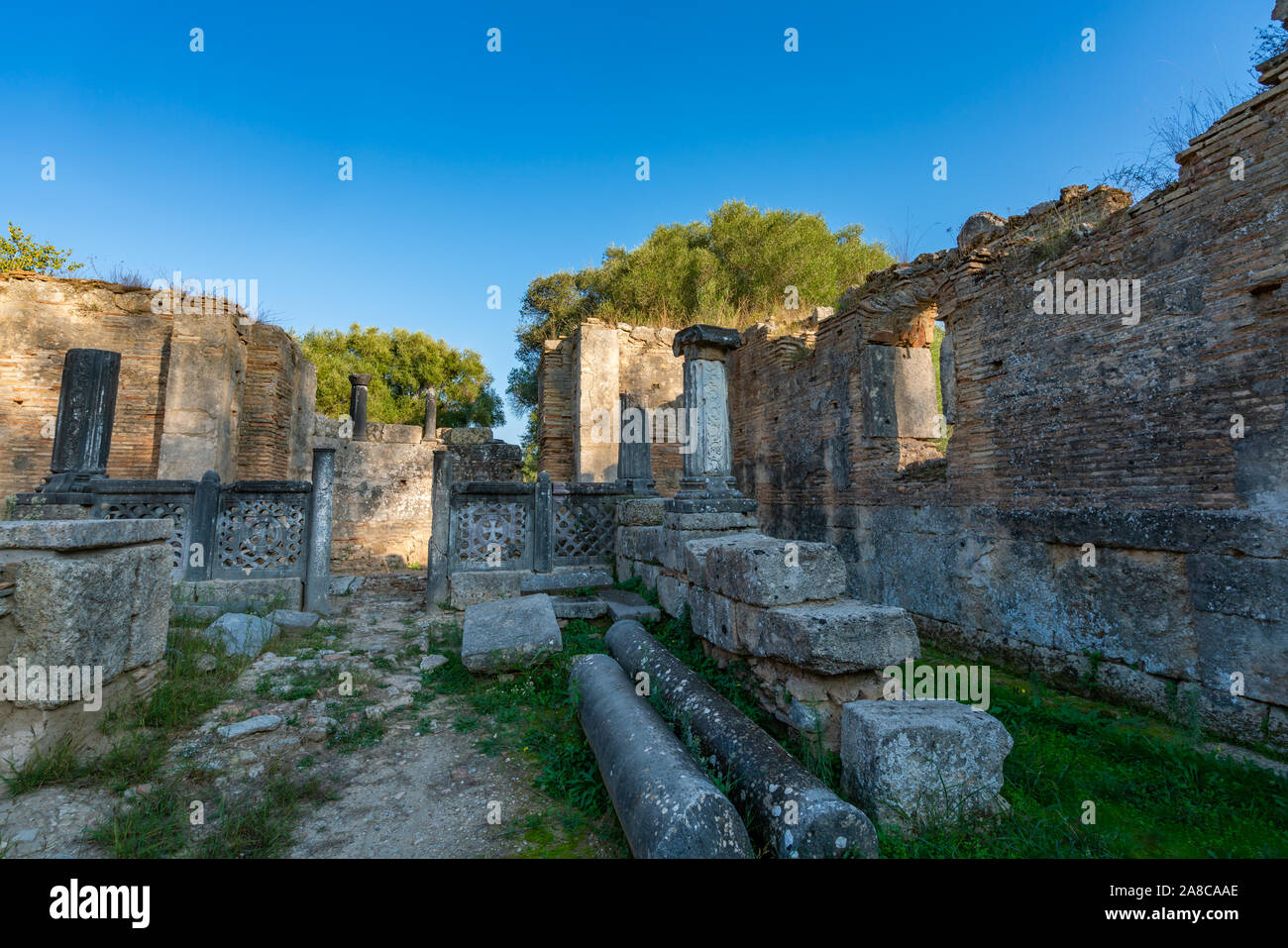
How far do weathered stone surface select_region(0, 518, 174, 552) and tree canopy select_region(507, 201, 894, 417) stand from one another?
43.3ft

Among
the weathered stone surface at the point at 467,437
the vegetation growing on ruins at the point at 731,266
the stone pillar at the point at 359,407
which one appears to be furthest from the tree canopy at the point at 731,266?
the stone pillar at the point at 359,407

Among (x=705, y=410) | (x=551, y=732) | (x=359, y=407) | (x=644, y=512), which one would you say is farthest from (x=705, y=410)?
(x=359, y=407)

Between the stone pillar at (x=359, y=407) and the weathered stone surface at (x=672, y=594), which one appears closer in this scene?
the weathered stone surface at (x=672, y=594)

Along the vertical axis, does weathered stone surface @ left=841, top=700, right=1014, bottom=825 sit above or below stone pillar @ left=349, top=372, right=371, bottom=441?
below

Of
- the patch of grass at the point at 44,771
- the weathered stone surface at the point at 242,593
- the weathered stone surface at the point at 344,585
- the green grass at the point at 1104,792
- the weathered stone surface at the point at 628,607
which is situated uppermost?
the weathered stone surface at the point at 242,593

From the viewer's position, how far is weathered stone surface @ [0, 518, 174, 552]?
2.90 meters

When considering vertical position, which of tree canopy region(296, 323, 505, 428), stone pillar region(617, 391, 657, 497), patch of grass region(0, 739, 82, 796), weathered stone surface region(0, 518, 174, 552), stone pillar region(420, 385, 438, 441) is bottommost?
patch of grass region(0, 739, 82, 796)

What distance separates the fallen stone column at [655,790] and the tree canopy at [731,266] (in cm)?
1346

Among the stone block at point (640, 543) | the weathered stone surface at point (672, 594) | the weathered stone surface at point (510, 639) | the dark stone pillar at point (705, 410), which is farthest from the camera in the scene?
the dark stone pillar at point (705, 410)

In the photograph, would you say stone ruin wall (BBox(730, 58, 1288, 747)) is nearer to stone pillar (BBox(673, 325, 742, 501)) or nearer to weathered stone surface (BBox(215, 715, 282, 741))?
stone pillar (BBox(673, 325, 742, 501))

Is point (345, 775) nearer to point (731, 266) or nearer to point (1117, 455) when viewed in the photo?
point (1117, 455)

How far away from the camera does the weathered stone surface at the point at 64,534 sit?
2896mm

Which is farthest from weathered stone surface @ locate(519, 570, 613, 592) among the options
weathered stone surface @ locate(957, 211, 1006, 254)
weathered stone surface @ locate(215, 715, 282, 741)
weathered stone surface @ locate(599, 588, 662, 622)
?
weathered stone surface @ locate(957, 211, 1006, 254)

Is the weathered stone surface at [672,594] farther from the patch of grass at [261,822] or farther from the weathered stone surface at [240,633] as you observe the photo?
the weathered stone surface at [240,633]
